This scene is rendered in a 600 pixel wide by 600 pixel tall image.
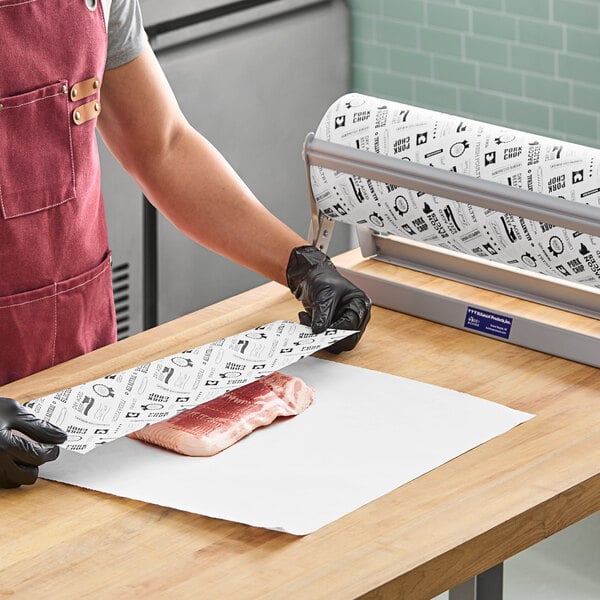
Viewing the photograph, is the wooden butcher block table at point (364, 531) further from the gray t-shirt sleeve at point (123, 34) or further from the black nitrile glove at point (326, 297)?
the gray t-shirt sleeve at point (123, 34)

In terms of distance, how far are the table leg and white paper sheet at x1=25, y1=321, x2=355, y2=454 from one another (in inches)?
14.7

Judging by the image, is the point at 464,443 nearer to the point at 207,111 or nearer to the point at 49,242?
the point at 49,242

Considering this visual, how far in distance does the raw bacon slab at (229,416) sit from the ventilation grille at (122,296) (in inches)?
72.6

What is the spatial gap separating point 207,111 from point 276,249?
1727 mm

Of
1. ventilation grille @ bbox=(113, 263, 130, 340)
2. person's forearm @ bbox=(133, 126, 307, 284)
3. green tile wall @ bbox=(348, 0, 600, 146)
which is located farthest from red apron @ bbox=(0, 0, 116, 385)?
green tile wall @ bbox=(348, 0, 600, 146)

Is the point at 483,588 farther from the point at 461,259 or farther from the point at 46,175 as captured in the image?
the point at 46,175

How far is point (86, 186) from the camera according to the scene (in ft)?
6.78

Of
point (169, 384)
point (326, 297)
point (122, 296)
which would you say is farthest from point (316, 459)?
point (122, 296)

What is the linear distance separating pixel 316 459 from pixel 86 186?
2.17 ft

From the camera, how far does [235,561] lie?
56.7 inches

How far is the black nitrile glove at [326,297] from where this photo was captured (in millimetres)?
1941

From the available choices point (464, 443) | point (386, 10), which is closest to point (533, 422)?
point (464, 443)

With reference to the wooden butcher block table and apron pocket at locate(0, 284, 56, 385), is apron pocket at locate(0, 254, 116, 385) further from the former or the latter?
the wooden butcher block table

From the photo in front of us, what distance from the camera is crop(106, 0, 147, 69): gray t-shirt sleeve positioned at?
210 cm
